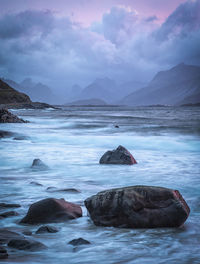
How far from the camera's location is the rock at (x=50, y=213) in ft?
15.4

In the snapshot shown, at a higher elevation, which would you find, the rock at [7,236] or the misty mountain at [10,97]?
the misty mountain at [10,97]

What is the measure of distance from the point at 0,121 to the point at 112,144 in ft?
46.8

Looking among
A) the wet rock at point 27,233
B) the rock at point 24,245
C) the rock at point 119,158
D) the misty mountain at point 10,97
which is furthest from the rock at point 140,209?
the misty mountain at point 10,97

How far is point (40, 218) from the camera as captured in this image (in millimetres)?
4711

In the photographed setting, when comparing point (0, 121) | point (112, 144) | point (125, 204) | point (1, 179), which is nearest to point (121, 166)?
point (1, 179)

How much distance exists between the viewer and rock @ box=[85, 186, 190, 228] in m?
4.49

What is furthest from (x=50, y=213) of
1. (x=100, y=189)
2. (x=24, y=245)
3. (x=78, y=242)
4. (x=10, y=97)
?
(x=10, y=97)

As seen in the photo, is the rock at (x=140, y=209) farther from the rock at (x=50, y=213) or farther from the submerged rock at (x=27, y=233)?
the submerged rock at (x=27, y=233)

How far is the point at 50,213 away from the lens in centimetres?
482

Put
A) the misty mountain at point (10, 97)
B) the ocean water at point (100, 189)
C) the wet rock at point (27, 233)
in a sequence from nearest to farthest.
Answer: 1. the ocean water at point (100, 189)
2. the wet rock at point (27, 233)
3. the misty mountain at point (10, 97)

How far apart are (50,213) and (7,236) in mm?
939

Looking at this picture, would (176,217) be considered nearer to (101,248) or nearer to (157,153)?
(101,248)

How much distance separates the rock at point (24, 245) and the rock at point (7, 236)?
7.9 inches

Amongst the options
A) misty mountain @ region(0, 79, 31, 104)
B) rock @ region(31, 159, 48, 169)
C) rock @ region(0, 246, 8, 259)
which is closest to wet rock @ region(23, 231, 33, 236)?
rock @ region(0, 246, 8, 259)
